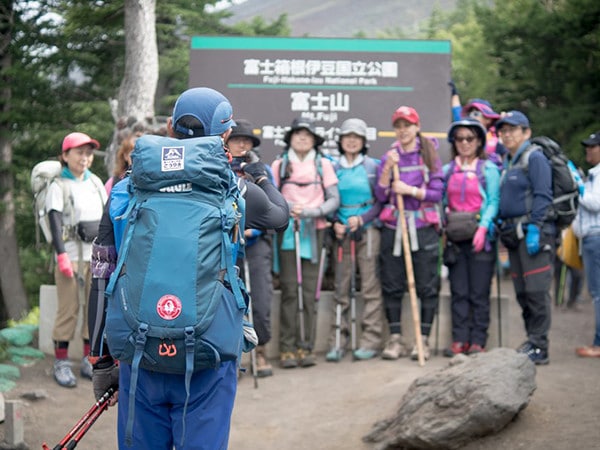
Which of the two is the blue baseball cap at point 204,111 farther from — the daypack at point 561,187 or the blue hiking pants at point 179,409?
the daypack at point 561,187

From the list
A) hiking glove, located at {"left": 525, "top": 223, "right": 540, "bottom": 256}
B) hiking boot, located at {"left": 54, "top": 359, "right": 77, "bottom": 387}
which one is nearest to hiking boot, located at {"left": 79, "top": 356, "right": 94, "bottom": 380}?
hiking boot, located at {"left": 54, "top": 359, "right": 77, "bottom": 387}

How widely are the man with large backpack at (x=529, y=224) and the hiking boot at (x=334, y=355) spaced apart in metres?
1.73

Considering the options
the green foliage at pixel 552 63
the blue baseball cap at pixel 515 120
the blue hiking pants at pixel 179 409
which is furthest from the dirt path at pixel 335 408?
the green foliage at pixel 552 63

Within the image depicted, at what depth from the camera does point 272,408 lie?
774cm

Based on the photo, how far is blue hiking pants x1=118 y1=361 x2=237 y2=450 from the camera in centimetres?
359

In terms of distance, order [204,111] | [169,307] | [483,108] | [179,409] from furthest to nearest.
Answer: [483,108] < [204,111] < [179,409] < [169,307]

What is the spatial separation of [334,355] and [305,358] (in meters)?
0.29

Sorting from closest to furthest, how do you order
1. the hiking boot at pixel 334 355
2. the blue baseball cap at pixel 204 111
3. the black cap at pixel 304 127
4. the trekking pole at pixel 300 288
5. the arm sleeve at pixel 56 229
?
the blue baseball cap at pixel 204 111 → the arm sleeve at pixel 56 229 → the black cap at pixel 304 127 → the trekking pole at pixel 300 288 → the hiking boot at pixel 334 355

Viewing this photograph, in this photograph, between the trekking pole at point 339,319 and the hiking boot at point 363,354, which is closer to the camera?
the hiking boot at point 363,354

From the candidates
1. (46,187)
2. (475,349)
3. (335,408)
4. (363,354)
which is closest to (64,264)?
(46,187)

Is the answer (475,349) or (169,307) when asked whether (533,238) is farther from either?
(169,307)

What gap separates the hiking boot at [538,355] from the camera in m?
8.35

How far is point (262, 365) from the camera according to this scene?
28.5 feet

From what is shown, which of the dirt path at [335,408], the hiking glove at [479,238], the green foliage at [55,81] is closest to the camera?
the dirt path at [335,408]
